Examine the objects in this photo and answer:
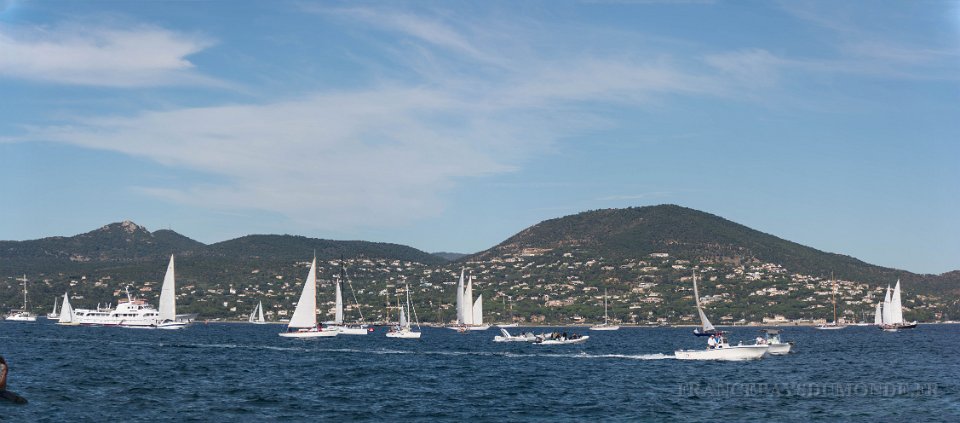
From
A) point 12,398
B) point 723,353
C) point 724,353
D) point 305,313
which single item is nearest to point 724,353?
point 724,353

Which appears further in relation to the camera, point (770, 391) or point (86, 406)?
point (770, 391)

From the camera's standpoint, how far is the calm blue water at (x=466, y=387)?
53.8 meters

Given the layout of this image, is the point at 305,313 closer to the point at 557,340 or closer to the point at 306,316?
the point at 306,316

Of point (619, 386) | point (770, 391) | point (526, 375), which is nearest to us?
point (770, 391)

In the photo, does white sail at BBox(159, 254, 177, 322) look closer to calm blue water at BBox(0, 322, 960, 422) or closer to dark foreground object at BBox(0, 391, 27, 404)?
calm blue water at BBox(0, 322, 960, 422)

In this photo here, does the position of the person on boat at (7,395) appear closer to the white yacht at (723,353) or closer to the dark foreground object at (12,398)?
the dark foreground object at (12,398)

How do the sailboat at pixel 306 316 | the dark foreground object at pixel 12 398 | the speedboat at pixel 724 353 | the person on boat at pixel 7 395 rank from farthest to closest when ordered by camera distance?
the sailboat at pixel 306 316
the speedboat at pixel 724 353
the dark foreground object at pixel 12 398
the person on boat at pixel 7 395

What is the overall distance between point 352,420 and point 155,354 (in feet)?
195

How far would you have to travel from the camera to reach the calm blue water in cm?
5384

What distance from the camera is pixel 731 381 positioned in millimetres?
74188

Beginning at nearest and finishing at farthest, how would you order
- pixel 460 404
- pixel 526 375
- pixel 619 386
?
pixel 460 404
pixel 619 386
pixel 526 375

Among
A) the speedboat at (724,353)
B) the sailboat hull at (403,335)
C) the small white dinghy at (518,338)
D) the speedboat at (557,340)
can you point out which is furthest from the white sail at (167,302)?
the speedboat at (724,353)

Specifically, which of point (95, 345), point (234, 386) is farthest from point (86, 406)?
point (95, 345)

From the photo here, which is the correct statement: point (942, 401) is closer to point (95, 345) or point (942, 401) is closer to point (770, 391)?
point (770, 391)
